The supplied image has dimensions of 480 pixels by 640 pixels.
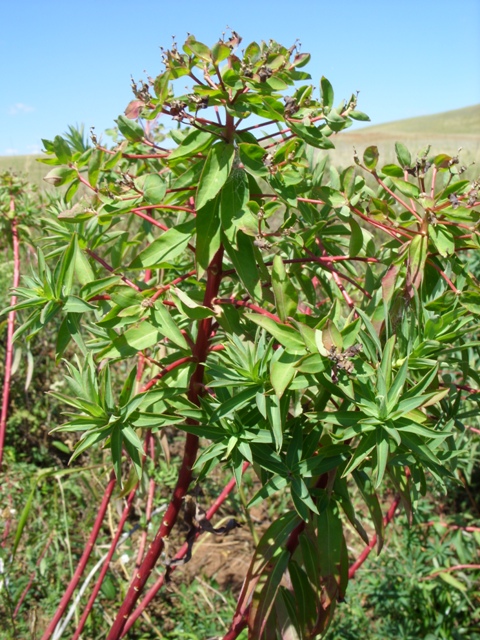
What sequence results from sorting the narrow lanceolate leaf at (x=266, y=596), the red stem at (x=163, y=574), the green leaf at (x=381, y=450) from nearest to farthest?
the green leaf at (x=381, y=450)
the narrow lanceolate leaf at (x=266, y=596)
the red stem at (x=163, y=574)

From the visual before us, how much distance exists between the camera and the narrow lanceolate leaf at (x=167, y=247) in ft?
3.84

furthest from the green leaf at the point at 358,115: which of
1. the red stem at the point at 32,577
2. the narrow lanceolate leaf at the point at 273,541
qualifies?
the red stem at the point at 32,577

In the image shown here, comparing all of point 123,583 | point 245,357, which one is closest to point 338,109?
point 245,357

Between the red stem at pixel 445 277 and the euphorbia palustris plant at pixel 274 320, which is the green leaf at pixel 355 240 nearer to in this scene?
the euphorbia palustris plant at pixel 274 320

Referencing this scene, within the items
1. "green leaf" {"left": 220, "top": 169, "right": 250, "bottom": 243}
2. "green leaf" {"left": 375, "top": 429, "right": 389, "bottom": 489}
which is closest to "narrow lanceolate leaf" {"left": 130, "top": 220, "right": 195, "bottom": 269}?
"green leaf" {"left": 220, "top": 169, "right": 250, "bottom": 243}

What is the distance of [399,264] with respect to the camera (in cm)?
115

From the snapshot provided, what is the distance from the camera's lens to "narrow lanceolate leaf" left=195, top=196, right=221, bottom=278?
111cm

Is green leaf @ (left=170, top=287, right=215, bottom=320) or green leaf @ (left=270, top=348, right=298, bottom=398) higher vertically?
green leaf @ (left=170, top=287, right=215, bottom=320)

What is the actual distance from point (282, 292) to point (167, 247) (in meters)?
0.26

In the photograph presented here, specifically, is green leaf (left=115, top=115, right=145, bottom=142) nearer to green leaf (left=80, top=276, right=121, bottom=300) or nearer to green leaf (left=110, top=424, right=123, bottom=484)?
green leaf (left=80, top=276, right=121, bottom=300)

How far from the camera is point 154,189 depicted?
1170 millimetres

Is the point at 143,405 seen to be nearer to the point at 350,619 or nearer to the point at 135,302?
the point at 135,302

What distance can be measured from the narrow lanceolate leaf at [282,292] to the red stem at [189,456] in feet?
0.53

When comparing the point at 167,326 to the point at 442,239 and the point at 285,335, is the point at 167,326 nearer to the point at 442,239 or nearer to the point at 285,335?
the point at 285,335
